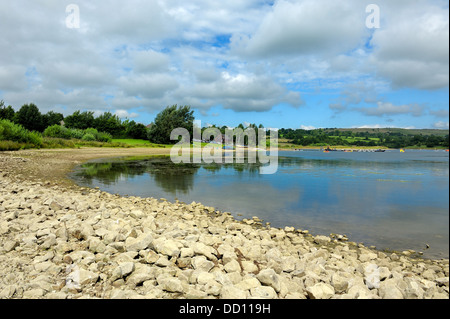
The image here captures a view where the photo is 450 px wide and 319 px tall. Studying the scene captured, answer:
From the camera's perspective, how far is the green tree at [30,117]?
2518 inches

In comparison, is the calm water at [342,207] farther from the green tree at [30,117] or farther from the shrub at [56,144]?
the green tree at [30,117]

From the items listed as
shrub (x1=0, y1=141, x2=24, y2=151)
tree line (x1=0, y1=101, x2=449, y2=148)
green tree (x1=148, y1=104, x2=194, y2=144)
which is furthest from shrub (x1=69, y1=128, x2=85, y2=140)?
shrub (x1=0, y1=141, x2=24, y2=151)

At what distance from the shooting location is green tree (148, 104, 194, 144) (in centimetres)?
7100

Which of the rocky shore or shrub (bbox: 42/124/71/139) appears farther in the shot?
shrub (bbox: 42/124/71/139)

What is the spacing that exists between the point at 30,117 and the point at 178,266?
75.4m

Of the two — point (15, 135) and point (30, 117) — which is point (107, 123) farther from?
point (15, 135)

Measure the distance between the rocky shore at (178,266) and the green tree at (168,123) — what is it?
2560 inches

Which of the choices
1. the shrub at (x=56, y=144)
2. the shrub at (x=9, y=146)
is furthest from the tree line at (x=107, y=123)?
the shrub at (x=9, y=146)

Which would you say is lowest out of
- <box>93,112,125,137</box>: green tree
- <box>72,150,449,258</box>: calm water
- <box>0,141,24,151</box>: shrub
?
<box>72,150,449,258</box>: calm water

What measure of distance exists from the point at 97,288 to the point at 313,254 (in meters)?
4.03

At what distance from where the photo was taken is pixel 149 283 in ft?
13.3

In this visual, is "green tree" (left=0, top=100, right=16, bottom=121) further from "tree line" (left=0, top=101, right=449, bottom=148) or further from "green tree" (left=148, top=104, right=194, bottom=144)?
"green tree" (left=148, top=104, right=194, bottom=144)

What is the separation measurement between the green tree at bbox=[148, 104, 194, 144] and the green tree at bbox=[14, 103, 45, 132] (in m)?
25.5
